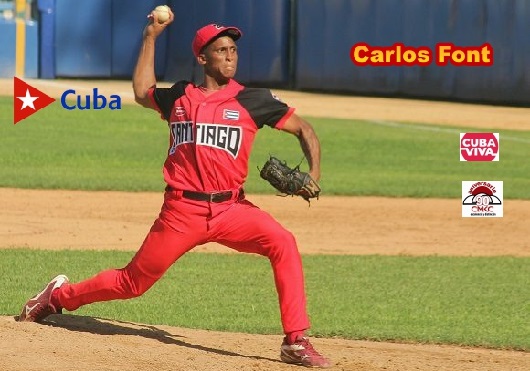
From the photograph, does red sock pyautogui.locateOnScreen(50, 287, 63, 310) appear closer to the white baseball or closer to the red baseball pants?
the red baseball pants

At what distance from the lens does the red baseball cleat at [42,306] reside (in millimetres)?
8188

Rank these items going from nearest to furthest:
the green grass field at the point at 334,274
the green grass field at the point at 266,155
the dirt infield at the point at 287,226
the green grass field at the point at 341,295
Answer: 1. the dirt infield at the point at 287,226
2. the green grass field at the point at 341,295
3. the green grass field at the point at 334,274
4. the green grass field at the point at 266,155

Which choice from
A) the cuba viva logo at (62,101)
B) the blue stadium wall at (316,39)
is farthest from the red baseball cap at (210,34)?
the blue stadium wall at (316,39)

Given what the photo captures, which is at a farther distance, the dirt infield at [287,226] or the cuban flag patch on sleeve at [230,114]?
the dirt infield at [287,226]

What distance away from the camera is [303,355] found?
7.35 m

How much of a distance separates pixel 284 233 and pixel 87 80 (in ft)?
77.2

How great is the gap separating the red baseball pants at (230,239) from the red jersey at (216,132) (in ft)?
0.39

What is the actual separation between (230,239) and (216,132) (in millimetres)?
586

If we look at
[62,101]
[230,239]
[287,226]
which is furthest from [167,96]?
[62,101]

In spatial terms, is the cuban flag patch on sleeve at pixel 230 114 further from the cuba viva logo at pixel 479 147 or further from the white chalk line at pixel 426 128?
the white chalk line at pixel 426 128

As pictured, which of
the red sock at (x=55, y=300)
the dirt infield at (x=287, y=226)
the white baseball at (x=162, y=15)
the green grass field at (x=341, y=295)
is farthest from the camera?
the green grass field at (x=341, y=295)

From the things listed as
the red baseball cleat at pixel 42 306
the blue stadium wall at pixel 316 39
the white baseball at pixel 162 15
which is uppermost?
the blue stadium wall at pixel 316 39

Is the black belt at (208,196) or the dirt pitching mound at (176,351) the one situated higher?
the black belt at (208,196)

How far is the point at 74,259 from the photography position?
12.0 m
